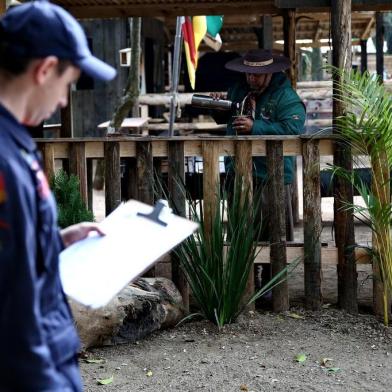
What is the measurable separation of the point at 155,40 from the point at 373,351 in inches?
624

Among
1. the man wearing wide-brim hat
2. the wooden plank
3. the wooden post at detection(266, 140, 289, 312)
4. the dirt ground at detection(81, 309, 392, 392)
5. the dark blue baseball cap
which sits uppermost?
the dark blue baseball cap

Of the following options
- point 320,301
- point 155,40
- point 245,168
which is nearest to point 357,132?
point 245,168

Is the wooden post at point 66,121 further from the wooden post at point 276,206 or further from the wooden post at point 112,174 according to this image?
the wooden post at point 276,206

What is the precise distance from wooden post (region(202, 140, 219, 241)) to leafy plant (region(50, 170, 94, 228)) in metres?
0.84

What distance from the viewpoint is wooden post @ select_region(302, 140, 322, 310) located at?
6355 mm

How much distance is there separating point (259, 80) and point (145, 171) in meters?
1.32

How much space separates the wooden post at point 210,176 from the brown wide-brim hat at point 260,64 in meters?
0.92

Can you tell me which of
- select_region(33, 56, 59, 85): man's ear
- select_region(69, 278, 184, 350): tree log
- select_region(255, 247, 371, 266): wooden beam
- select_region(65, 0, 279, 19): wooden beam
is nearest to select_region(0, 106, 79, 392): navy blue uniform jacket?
select_region(33, 56, 59, 85): man's ear

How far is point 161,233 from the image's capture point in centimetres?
255

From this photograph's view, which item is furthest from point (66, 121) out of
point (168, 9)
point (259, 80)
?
point (259, 80)

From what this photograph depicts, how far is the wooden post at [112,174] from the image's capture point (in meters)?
6.44

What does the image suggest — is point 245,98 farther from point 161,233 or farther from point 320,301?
point 161,233

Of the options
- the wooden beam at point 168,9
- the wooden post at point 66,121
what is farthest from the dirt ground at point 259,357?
the wooden post at point 66,121

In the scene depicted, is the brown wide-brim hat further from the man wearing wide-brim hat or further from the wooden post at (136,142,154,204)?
the wooden post at (136,142,154,204)
